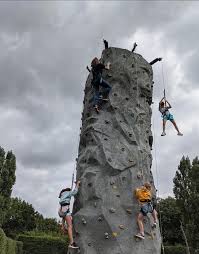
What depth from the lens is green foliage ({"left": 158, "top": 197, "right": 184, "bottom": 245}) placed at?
1628 inches

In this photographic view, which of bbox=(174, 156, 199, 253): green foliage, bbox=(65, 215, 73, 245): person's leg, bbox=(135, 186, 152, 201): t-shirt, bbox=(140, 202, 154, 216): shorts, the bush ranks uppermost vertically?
bbox=(174, 156, 199, 253): green foliage

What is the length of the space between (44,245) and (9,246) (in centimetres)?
572

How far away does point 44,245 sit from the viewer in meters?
31.2

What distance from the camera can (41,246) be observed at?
3114 centimetres

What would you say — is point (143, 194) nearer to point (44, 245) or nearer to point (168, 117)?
point (168, 117)

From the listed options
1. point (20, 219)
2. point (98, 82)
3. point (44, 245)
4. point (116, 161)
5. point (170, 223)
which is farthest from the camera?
point (20, 219)

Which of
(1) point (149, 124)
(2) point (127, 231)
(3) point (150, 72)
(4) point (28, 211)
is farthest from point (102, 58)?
(4) point (28, 211)

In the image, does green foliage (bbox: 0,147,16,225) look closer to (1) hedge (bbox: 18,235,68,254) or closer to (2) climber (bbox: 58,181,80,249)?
(1) hedge (bbox: 18,235,68,254)

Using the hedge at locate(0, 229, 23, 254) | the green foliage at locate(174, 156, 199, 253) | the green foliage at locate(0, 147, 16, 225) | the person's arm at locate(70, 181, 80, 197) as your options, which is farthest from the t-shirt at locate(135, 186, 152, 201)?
the green foliage at locate(0, 147, 16, 225)

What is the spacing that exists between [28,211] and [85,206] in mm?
43479

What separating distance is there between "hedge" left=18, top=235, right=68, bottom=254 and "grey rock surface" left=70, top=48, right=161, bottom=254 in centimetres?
2116

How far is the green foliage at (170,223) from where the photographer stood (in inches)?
1628

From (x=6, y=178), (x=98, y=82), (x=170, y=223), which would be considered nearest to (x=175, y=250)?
(x=170, y=223)

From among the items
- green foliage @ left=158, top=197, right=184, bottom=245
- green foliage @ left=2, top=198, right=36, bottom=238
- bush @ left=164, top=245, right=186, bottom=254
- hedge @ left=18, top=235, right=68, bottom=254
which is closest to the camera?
bush @ left=164, top=245, right=186, bottom=254
